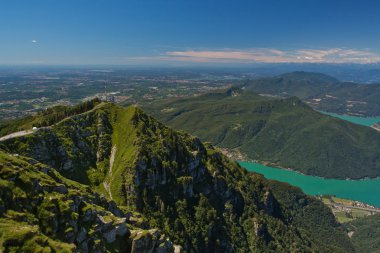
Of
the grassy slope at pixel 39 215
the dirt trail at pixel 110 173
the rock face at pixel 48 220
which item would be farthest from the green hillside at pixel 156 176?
the grassy slope at pixel 39 215

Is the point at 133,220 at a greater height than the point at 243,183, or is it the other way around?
the point at 133,220

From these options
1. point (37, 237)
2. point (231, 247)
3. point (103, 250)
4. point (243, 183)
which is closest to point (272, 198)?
point (243, 183)

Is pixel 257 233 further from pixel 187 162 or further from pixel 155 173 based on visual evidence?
pixel 155 173

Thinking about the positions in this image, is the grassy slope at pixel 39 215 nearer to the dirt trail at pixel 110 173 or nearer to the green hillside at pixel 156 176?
the green hillside at pixel 156 176

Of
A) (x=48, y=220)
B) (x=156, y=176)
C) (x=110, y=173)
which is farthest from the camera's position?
(x=156, y=176)

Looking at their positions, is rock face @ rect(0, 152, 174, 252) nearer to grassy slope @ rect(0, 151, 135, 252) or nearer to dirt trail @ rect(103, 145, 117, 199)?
grassy slope @ rect(0, 151, 135, 252)

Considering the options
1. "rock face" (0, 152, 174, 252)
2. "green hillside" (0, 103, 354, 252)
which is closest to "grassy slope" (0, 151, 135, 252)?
"rock face" (0, 152, 174, 252)

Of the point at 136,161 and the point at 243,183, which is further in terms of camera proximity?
the point at 243,183

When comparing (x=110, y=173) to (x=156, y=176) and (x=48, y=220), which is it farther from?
(x=48, y=220)

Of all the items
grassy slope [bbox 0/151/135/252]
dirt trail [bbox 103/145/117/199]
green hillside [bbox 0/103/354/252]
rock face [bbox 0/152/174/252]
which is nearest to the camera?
grassy slope [bbox 0/151/135/252]

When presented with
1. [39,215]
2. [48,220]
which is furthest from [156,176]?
[39,215]

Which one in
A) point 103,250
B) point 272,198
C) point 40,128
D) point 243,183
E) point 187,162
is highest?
point 40,128
